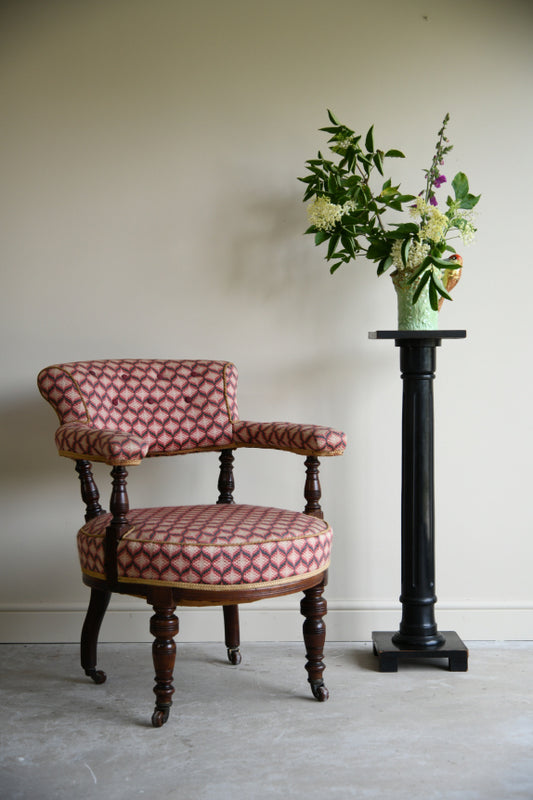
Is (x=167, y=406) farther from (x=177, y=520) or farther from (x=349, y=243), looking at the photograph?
(x=349, y=243)

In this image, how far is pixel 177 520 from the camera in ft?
7.53

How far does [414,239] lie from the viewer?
2611mm

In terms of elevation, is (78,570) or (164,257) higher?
(164,257)

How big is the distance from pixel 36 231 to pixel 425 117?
4.97 feet

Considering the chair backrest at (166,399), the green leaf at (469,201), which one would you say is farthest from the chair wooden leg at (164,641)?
the green leaf at (469,201)

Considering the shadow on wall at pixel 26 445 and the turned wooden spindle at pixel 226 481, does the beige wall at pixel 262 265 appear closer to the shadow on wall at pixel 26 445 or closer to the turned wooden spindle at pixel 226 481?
the shadow on wall at pixel 26 445

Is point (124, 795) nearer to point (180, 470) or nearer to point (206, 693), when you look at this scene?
point (206, 693)

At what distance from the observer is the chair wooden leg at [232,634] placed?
9.13ft

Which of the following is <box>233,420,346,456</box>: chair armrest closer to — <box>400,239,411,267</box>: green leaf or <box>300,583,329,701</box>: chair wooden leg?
<box>300,583,329,701</box>: chair wooden leg

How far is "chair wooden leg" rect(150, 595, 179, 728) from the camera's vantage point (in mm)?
2164

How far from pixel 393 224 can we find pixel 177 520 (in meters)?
1.15

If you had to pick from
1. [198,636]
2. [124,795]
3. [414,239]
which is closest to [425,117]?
[414,239]

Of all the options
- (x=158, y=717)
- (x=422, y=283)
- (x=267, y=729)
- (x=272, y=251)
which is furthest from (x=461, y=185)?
(x=158, y=717)

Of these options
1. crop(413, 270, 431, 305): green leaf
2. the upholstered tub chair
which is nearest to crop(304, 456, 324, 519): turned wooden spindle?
the upholstered tub chair
